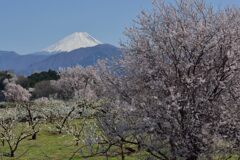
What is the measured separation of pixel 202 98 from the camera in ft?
45.6

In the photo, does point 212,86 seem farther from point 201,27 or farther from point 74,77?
point 74,77

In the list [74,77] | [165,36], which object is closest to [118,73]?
[165,36]

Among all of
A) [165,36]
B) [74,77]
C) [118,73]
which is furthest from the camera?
[74,77]

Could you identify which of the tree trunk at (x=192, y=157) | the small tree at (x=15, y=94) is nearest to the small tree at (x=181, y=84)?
A: the tree trunk at (x=192, y=157)

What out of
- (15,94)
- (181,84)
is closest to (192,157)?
(181,84)

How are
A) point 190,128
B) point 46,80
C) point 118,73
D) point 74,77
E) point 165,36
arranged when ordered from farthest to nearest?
1. point 46,80
2. point 74,77
3. point 118,73
4. point 165,36
5. point 190,128

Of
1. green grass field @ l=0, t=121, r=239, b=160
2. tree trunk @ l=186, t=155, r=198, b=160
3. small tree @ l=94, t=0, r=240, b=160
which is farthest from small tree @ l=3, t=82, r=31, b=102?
tree trunk @ l=186, t=155, r=198, b=160

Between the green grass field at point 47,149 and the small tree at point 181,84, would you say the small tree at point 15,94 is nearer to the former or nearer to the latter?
the green grass field at point 47,149

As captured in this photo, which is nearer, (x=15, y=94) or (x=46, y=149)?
(x=46, y=149)

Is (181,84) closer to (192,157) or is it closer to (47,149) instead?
(192,157)

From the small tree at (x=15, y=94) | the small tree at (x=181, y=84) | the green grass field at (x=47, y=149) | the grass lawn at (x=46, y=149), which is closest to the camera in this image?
the small tree at (x=181, y=84)

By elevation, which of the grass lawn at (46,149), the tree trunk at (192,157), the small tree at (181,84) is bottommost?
the grass lawn at (46,149)

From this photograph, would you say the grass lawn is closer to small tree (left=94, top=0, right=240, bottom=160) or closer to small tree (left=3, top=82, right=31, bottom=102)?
small tree (left=94, top=0, right=240, bottom=160)

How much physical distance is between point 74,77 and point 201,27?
91962mm
